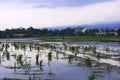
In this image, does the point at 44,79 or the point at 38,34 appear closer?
the point at 44,79

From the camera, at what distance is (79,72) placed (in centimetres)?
1838

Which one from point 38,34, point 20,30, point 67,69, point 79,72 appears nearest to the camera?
point 79,72

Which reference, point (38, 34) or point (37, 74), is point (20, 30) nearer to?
point (38, 34)

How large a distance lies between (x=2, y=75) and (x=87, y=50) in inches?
622

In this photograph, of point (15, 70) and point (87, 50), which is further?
point (87, 50)

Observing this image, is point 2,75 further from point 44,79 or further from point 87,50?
point 87,50

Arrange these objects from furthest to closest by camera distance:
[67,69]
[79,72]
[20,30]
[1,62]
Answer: [20,30], [1,62], [67,69], [79,72]

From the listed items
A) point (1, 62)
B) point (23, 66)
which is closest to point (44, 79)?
point (23, 66)

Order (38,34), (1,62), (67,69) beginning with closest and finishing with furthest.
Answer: (67,69) < (1,62) < (38,34)

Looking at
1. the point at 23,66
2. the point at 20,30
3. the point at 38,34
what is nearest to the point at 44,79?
the point at 23,66

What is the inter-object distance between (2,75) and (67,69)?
396 centimetres

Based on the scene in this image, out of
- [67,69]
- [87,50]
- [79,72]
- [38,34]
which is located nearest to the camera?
[79,72]

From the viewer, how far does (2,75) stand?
58.5 ft

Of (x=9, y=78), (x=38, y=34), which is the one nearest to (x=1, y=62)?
(x=9, y=78)
